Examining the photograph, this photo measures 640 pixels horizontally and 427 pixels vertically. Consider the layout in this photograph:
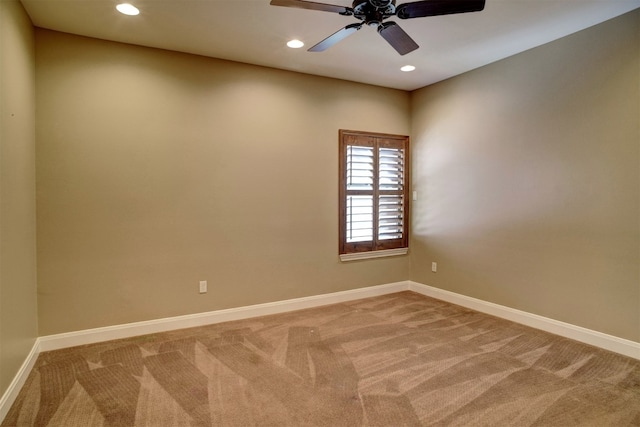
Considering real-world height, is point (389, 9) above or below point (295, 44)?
below

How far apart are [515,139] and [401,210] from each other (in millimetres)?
1699

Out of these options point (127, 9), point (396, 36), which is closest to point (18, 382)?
point (127, 9)

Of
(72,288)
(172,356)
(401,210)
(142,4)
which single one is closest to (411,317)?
(401,210)

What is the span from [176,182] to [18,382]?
6.45 feet

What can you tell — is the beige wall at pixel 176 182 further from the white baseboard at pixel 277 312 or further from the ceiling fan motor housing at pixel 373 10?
the ceiling fan motor housing at pixel 373 10

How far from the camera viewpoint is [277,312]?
4137 millimetres

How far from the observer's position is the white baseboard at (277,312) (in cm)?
295

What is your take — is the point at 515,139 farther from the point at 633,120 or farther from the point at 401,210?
the point at 401,210

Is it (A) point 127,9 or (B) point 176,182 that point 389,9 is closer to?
(A) point 127,9

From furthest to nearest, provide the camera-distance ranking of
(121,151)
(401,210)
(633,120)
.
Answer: (401,210), (121,151), (633,120)

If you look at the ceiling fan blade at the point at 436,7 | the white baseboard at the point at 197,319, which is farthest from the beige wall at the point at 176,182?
the ceiling fan blade at the point at 436,7

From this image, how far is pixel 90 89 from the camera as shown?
10.7 ft

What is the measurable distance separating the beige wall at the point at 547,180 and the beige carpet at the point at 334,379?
524mm

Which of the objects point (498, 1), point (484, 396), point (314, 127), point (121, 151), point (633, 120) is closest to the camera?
point (484, 396)
